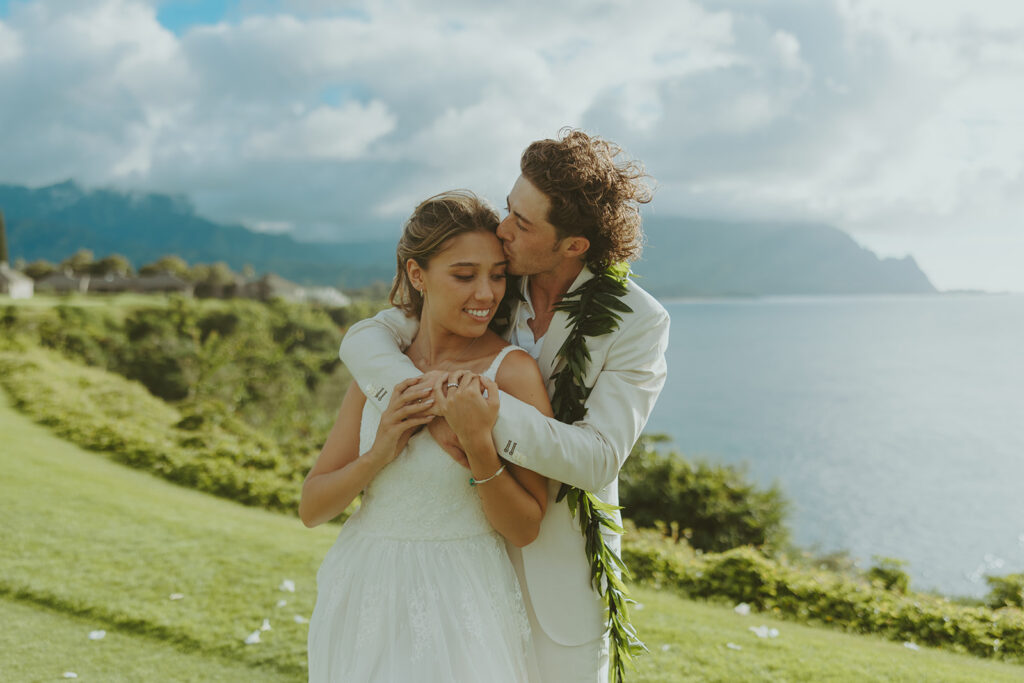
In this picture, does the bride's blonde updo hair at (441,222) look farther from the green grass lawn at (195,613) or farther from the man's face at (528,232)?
the green grass lawn at (195,613)

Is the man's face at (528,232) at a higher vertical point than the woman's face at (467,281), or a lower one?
higher

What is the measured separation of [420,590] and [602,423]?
0.81 meters

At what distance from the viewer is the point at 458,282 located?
2.51 m

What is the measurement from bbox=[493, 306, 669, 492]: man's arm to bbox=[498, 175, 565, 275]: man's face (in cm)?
39

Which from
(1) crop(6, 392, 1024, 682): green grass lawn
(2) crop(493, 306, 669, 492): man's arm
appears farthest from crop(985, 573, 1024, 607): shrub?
(2) crop(493, 306, 669, 492): man's arm

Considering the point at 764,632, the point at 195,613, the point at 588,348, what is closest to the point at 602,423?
the point at 588,348

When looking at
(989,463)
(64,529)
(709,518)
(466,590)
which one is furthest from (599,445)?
(989,463)

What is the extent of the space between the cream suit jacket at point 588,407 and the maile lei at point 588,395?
0.03m

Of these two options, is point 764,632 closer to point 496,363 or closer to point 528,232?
point 496,363

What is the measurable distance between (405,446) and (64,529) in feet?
22.6

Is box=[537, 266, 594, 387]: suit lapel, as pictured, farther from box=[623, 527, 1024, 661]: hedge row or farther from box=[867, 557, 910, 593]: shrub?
box=[867, 557, 910, 593]: shrub

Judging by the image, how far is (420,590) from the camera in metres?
2.39

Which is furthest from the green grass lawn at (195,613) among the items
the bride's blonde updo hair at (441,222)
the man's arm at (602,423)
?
the bride's blonde updo hair at (441,222)

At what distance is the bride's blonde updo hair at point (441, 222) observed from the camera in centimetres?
249
